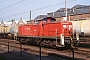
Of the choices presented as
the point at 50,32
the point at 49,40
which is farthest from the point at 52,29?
the point at 49,40

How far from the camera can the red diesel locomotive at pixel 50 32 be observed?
1775cm

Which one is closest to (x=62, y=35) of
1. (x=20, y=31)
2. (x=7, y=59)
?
(x=7, y=59)

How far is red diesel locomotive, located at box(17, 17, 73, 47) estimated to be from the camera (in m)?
17.8

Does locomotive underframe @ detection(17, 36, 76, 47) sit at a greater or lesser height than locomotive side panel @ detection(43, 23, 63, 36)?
lesser

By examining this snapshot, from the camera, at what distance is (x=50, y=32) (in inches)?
764

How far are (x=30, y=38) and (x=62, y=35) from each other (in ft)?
23.3

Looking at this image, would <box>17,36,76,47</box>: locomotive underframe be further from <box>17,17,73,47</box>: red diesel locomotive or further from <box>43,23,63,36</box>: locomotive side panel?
<box>43,23,63,36</box>: locomotive side panel

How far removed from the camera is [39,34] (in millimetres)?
21344

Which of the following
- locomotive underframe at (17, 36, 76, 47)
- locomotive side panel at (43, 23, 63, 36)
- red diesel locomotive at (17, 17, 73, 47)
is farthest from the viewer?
locomotive side panel at (43, 23, 63, 36)

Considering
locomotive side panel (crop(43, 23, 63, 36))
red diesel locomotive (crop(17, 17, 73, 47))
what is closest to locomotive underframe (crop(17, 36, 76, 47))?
red diesel locomotive (crop(17, 17, 73, 47))

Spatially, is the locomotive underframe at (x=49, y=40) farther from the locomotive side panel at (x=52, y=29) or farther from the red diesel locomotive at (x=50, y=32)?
the locomotive side panel at (x=52, y=29)

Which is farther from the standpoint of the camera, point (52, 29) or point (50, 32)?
point (50, 32)

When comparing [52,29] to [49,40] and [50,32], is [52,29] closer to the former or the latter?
[50,32]

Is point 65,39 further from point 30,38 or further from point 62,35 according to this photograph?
point 30,38
